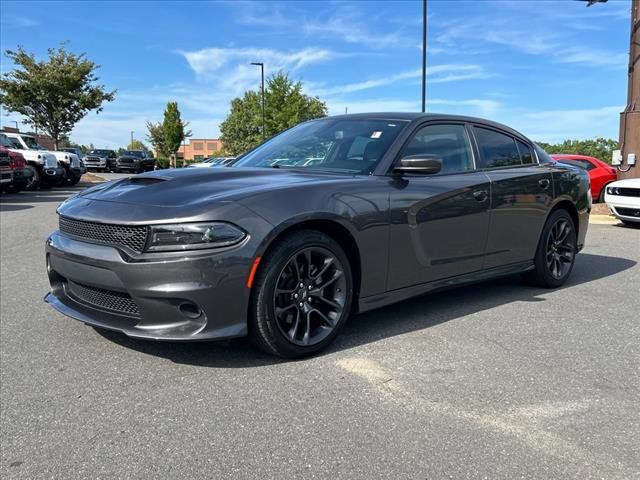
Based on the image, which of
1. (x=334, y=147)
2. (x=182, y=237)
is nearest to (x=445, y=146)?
(x=334, y=147)

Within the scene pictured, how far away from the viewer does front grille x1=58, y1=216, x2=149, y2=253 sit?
302cm

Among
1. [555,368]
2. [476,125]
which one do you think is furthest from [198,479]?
[476,125]

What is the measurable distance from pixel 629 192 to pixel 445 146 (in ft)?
24.3

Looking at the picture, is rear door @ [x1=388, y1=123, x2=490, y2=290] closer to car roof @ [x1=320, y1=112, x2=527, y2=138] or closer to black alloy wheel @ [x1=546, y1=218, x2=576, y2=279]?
car roof @ [x1=320, y1=112, x2=527, y2=138]

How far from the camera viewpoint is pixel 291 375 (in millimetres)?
3164

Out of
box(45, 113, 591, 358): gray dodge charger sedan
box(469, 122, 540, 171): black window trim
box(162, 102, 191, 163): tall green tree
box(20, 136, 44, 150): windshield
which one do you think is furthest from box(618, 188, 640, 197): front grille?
box(162, 102, 191, 163): tall green tree

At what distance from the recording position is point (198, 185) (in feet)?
11.1

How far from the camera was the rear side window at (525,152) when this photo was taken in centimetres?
520

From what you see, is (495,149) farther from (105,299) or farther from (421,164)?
(105,299)

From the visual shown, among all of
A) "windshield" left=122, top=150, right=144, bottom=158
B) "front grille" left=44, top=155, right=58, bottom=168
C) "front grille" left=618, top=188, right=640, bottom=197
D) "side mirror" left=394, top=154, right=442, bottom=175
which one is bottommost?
"front grille" left=618, top=188, right=640, bottom=197

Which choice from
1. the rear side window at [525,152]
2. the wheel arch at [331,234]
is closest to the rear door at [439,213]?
the wheel arch at [331,234]

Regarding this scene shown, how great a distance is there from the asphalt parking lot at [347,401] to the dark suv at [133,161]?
36.5 meters

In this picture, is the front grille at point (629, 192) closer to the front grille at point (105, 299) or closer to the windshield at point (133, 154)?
the front grille at point (105, 299)

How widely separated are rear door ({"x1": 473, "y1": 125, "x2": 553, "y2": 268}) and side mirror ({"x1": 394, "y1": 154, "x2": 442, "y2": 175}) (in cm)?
99
